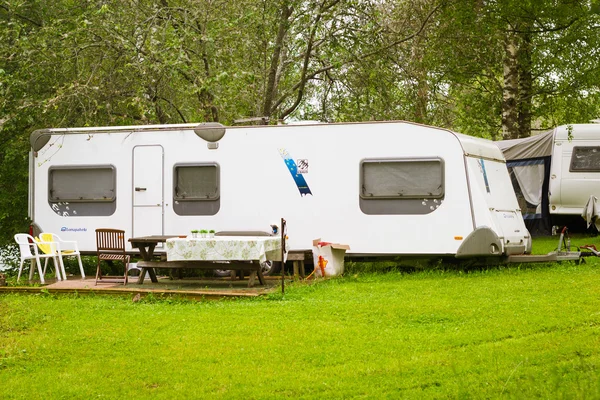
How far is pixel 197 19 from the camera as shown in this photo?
16469 mm

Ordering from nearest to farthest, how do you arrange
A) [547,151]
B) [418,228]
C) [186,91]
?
[418,228]
[186,91]
[547,151]

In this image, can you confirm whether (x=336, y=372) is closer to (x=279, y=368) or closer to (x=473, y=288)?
(x=279, y=368)

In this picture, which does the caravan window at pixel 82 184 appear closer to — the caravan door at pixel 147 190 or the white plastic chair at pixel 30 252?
the caravan door at pixel 147 190

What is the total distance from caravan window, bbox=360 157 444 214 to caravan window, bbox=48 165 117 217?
417cm

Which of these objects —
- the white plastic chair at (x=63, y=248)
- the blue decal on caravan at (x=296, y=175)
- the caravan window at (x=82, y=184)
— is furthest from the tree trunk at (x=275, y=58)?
the white plastic chair at (x=63, y=248)

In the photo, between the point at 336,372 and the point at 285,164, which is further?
the point at 285,164

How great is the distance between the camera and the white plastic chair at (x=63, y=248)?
1363 cm

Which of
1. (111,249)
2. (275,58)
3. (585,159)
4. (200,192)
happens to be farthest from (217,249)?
(585,159)

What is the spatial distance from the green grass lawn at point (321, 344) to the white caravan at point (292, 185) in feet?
5.20

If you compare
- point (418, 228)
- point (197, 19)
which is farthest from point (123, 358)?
point (197, 19)

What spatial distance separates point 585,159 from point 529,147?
143 cm

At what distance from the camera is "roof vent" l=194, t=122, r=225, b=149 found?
45.6 feet

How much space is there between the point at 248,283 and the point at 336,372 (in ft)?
17.8

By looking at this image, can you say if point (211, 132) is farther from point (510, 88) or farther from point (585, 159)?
point (510, 88)
